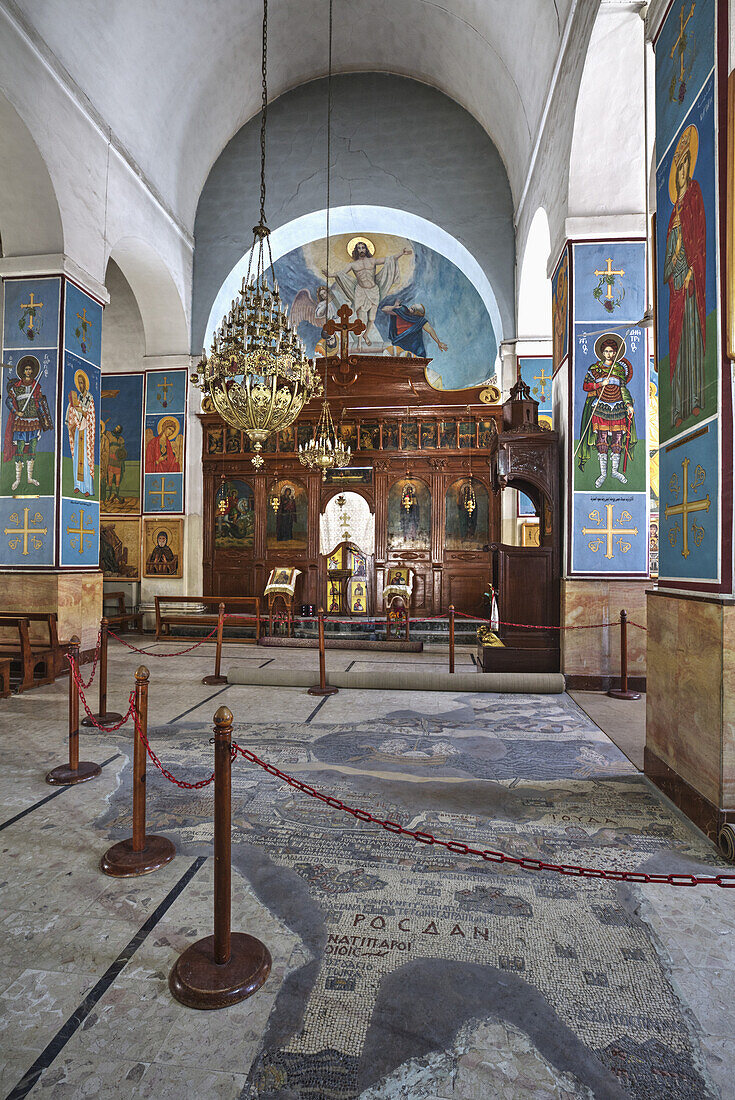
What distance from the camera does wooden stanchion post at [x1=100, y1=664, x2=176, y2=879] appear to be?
299 centimetres

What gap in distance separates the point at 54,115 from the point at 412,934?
1006 cm

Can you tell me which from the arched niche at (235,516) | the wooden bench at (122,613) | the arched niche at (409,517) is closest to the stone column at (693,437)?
the arched niche at (409,517)

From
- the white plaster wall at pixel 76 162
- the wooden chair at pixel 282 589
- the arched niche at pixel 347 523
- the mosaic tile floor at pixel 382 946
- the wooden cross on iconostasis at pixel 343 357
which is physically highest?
the white plaster wall at pixel 76 162

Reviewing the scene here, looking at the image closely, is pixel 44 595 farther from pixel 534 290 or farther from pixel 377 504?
pixel 534 290

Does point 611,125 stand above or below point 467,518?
above

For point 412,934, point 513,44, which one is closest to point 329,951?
point 412,934

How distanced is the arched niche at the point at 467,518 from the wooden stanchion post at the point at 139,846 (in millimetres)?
10368

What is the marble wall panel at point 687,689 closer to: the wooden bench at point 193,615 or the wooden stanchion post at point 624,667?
the wooden stanchion post at point 624,667

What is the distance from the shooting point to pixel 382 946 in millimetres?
2457

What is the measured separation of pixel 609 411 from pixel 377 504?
6694 mm

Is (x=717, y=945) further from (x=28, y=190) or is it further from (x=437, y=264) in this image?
(x=437, y=264)

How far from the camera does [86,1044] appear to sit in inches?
76.9

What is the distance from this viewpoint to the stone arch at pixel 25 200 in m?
7.62

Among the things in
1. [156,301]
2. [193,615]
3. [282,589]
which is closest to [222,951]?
[193,615]
